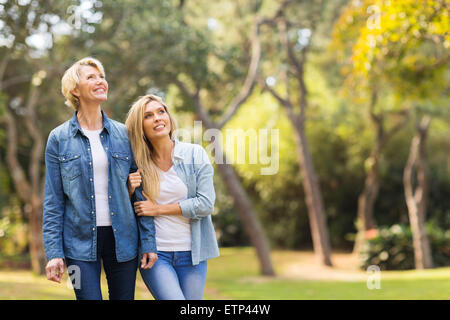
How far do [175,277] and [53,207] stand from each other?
0.76 m

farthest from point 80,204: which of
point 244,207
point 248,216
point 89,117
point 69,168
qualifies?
point 248,216

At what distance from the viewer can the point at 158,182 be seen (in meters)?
3.06

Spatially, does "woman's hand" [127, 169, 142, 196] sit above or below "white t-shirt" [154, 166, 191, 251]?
above

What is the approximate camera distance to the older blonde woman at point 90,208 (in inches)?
112

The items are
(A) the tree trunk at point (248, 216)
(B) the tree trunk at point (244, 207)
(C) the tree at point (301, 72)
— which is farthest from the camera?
(C) the tree at point (301, 72)

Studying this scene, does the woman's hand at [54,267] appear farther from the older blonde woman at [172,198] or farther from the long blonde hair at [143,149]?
the long blonde hair at [143,149]

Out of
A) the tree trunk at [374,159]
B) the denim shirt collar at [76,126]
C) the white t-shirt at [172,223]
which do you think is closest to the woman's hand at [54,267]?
the white t-shirt at [172,223]

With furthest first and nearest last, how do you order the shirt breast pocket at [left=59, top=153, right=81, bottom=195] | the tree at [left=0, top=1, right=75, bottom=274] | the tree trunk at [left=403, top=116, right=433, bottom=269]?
the tree trunk at [left=403, top=116, right=433, bottom=269], the tree at [left=0, top=1, right=75, bottom=274], the shirt breast pocket at [left=59, top=153, right=81, bottom=195]

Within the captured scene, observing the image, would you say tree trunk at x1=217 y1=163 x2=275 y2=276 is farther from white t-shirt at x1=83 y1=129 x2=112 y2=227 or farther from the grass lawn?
white t-shirt at x1=83 y1=129 x2=112 y2=227

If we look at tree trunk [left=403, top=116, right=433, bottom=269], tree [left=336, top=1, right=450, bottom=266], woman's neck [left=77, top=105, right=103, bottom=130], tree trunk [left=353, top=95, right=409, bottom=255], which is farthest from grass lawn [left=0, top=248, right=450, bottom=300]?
woman's neck [left=77, top=105, right=103, bottom=130]

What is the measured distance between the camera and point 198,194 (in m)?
Answer: 3.07

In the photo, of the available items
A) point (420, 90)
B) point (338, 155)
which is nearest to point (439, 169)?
point (338, 155)

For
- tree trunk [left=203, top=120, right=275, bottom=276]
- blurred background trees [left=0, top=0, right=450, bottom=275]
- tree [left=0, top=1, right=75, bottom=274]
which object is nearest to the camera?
blurred background trees [left=0, top=0, right=450, bottom=275]

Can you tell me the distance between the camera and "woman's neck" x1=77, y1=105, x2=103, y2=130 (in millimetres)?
3076
